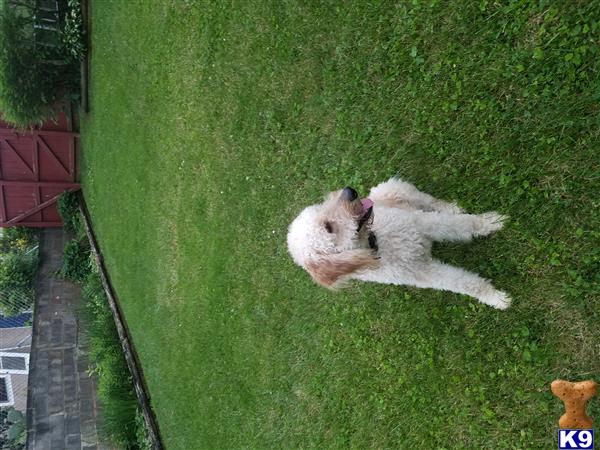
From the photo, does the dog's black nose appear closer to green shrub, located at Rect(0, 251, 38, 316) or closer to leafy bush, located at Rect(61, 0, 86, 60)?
leafy bush, located at Rect(61, 0, 86, 60)

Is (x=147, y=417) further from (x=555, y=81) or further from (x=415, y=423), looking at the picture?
(x=555, y=81)

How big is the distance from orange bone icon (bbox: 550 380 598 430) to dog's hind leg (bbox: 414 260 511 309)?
759 mm

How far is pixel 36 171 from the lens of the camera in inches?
436

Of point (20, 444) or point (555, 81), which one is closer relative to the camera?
point (555, 81)

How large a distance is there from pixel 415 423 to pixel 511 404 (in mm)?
804

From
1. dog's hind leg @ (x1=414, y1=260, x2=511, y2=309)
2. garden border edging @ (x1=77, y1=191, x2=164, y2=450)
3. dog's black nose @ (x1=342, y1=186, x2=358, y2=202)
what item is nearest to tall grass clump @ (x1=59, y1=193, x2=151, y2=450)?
garden border edging @ (x1=77, y1=191, x2=164, y2=450)

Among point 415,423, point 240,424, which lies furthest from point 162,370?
point 415,423

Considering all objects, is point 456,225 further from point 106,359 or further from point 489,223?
point 106,359

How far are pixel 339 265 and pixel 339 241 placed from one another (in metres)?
0.12

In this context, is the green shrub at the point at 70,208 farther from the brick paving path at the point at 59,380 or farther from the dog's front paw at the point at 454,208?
the dog's front paw at the point at 454,208

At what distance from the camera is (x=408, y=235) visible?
278cm

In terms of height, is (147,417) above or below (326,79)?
below

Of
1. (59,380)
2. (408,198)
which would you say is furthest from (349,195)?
(59,380)

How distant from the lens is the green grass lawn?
112 inches
